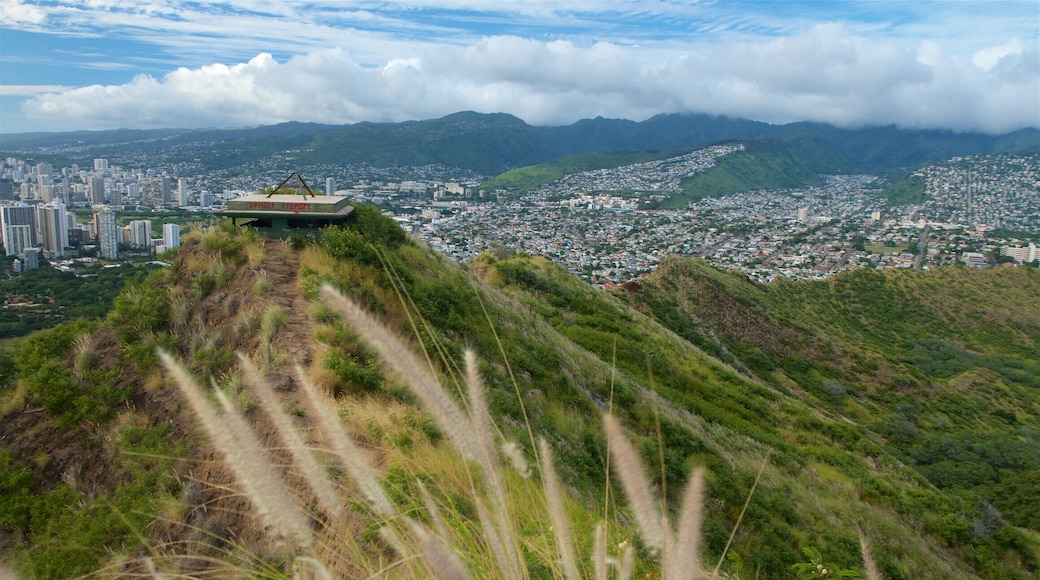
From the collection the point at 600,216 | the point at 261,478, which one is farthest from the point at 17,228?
the point at 600,216

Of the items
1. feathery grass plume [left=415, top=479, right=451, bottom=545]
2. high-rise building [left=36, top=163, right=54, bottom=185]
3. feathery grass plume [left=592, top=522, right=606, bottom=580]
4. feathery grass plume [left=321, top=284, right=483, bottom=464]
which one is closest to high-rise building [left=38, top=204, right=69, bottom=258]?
feathery grass plume [left=415, top=479, right=451, bottom=545]

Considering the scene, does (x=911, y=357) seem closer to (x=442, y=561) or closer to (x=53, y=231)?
(x=442, y=561)

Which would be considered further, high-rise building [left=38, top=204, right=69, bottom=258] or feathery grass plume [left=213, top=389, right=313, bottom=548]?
high-rise building [left=38, top=204, right=69, bottom=258]

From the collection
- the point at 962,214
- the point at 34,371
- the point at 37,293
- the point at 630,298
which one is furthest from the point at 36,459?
the point at 962,214

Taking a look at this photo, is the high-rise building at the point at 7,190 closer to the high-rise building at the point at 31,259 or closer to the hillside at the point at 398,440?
the high-rise building at the point at 31,259

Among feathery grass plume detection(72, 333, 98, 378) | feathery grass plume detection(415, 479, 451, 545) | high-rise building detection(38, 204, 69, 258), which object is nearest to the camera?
feathery grass plume detection(415, 479, 451, 545)

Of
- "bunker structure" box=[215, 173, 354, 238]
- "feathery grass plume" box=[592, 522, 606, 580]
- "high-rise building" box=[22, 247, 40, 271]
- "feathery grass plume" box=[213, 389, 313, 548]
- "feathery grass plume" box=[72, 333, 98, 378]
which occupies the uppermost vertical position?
"bunker structure" box=[215, 173, 354, 238]

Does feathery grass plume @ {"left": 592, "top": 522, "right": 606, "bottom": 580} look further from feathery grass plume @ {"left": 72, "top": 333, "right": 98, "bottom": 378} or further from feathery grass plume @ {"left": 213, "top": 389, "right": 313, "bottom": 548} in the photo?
feathery grass plume @ {"left": 72, "top": 333, "right": 98, "bottom": 378}
